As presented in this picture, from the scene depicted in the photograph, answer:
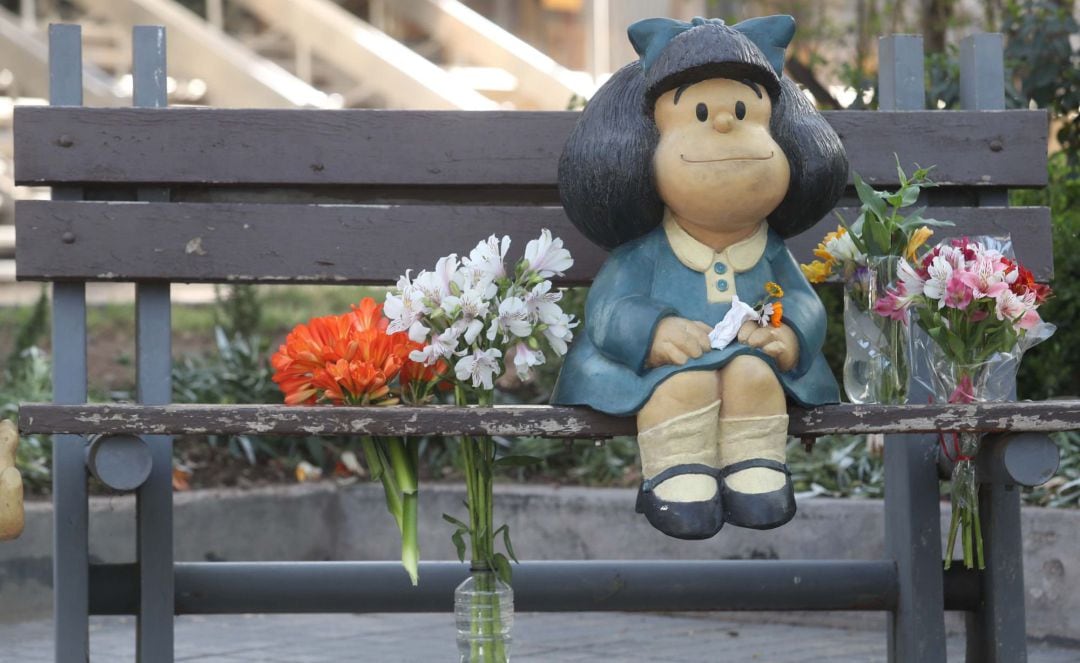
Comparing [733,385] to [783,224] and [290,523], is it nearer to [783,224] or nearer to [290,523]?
[783,224]

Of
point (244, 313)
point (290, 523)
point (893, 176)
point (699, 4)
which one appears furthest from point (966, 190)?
point (699, 4)

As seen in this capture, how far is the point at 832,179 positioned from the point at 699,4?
868 centimetres

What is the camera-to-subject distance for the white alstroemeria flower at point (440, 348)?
9.55 ft

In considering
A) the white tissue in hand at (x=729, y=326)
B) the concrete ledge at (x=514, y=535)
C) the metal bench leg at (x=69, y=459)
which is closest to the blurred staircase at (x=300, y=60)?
the concrete ledge at (x=514, y=535)

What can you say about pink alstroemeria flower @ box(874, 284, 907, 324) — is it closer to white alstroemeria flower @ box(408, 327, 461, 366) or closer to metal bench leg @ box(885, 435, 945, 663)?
metal bench leg @ box(885, 435, 945, 663)

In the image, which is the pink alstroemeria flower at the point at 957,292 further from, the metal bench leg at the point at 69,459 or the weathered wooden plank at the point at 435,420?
the metal bench leg at the point at 69,459

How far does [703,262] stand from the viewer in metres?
3.07

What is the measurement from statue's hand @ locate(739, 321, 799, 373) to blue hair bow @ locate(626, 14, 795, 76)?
0.51 metres

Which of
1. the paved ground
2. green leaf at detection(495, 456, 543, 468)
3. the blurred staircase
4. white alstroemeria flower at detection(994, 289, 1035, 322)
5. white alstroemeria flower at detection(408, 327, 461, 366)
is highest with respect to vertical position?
the blurred staircase

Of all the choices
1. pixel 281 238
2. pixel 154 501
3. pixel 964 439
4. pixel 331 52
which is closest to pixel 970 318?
pixel 964 439

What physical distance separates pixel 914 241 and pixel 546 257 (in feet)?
2.52

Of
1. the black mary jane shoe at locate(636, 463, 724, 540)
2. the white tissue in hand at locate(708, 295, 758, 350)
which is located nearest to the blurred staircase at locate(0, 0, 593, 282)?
the white tissue in hand at locate(708, 295, 758, 350)

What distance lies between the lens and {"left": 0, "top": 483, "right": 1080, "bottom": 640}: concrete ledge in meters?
→ 4.43

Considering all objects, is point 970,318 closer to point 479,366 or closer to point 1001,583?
point 1001,583
